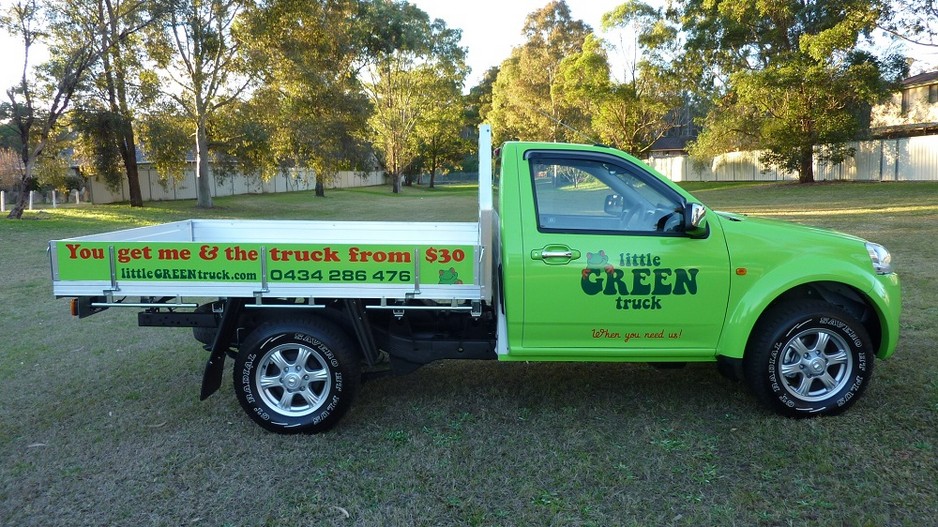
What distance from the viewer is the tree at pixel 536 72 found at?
166 feet

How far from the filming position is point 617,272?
440cm

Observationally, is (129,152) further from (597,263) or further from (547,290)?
(597,263)

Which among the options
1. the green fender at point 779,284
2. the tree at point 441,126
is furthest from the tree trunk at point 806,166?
the green fender at point 779,284

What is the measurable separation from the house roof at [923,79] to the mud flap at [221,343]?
39633 mm

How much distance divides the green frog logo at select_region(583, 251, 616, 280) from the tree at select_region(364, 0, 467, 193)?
148ft

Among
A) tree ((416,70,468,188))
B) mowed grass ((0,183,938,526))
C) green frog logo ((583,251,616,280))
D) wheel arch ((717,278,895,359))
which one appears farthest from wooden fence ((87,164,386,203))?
wheel arch ((717,278,895,359))

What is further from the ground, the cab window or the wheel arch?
the cab window

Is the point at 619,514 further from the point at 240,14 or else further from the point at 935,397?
the point at 240,14

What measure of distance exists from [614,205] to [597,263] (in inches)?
21.4

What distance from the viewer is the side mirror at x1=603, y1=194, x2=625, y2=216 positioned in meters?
4.70

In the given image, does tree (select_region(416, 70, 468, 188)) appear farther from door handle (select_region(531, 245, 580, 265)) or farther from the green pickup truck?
door handle (select_region(531, 245, 580, 265))

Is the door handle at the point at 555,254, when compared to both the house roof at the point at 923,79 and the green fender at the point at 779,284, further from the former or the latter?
the house roof at the point at 923,79

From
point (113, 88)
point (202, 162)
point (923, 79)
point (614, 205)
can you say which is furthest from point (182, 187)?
point (614, 205)

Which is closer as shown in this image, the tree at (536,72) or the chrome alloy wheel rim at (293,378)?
the chrome alloy wheel rim at (293,378)
